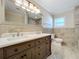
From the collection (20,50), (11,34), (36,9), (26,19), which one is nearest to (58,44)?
(36,9)

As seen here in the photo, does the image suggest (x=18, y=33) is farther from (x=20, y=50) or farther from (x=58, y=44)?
(x=58, y=44)

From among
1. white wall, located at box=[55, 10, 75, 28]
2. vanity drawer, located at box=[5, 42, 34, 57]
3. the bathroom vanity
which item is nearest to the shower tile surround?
white wall, located at box=[55, 10, 75, 28]

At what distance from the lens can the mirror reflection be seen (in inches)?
84.0

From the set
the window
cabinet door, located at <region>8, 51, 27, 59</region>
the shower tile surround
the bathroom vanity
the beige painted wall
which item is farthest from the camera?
the window

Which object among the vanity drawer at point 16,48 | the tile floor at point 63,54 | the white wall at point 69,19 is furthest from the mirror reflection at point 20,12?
the white wall at point 69,19

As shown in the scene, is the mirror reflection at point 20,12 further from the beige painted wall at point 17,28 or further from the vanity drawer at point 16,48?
the vanity drawer at point 16,48

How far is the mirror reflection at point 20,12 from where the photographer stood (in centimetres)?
213

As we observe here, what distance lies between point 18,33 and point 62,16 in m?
3.59

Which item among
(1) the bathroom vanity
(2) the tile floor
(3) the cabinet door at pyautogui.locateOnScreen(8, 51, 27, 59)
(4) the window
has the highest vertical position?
(4) the window

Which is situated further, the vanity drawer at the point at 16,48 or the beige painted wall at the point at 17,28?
the beige painted wall at the point at 17,28

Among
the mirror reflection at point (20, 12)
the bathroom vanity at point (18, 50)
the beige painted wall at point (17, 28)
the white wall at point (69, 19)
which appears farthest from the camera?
the white wall at point (69, 19)

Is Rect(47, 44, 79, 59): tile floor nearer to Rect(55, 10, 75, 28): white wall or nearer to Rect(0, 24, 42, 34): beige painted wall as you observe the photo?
Rect(0, 24, 42, 34): beige painted wall

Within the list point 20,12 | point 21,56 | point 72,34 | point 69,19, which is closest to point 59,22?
point 69,19

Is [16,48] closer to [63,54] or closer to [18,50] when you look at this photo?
Answer: [18,50]
